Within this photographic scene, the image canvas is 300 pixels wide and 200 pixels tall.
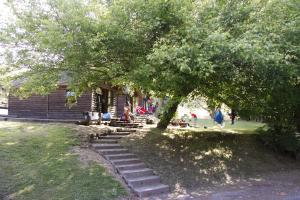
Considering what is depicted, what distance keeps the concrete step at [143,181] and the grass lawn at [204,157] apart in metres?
0.39

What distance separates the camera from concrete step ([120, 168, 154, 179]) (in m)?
12.5

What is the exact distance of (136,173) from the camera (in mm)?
12820

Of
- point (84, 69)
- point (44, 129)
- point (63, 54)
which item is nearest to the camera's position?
point (63, 54)

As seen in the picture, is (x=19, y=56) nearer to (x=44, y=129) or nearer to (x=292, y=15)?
(x=44, y=129)

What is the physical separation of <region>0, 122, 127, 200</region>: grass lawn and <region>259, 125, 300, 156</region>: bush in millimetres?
10653

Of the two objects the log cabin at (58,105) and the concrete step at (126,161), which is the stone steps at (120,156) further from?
the log cabin at (58,105)

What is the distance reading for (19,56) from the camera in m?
14.6

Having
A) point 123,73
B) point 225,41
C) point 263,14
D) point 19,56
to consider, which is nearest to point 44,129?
point 19,56

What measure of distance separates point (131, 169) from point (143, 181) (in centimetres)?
94

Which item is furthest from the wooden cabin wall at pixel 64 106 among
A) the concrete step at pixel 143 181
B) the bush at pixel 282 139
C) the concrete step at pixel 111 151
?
the concrete step at pixel 143 181

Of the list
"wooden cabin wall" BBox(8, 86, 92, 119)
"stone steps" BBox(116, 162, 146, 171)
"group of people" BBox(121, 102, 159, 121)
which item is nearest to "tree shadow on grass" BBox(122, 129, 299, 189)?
"stone steps" BBox(116, 162, 146, 171)

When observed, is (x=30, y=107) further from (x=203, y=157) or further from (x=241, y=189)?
(x=241, y=189)

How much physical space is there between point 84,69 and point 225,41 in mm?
6201

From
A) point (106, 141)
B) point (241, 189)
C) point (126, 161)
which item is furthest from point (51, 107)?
point (241, 189)
